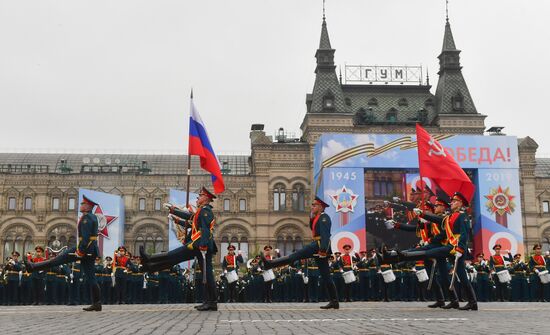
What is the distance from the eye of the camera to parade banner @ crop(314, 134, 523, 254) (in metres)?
45.4

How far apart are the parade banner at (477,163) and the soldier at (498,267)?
19851 millimetres

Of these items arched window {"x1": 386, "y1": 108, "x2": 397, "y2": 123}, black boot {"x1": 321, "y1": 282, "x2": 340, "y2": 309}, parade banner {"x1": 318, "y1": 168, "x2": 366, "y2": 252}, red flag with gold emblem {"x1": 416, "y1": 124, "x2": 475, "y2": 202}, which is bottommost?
black boot {"x1": 321, "y1": 282, "x2": 340, "y2": 309}

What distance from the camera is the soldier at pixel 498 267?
2414 centimetres

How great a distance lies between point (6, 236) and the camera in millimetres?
53375

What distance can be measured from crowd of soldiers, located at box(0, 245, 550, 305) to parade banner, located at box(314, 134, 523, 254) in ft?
65.3

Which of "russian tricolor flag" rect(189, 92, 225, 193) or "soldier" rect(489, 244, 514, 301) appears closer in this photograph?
"russian tricolor flag" rect(189, 92, 225, 193)

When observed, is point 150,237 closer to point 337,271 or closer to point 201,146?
point 337,271

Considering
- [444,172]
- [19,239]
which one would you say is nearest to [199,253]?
[444,172]

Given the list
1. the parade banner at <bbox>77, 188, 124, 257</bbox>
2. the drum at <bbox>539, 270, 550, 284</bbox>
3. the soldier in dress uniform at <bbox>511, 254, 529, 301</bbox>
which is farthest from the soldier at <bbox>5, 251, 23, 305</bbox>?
the parade banner at <bbox>77, 188, 124, 257</bbox>

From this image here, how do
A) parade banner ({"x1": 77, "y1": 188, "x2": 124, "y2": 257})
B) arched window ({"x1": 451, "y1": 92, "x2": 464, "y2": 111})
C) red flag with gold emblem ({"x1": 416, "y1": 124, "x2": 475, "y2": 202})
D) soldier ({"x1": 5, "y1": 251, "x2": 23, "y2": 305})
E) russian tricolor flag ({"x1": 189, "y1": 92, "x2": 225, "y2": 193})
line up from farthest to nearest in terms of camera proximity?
arched window ({"x1": 451, "y1": 92, "x2": 464, "y2": 111}), parade banner ({"x1": 77, "y1": 188, "x2": 124, "y2": 257}), soldier ({"x1": 5, "y1": 251, "x2": 23, "y2": 305}), russian tricolor flag ({"x1": 189, "y1": 92, "x2": 225, "y2": 193}), red flag with gold emblem ({"x1": 416, "y1": 124, "x2": 475, "y2": 202})

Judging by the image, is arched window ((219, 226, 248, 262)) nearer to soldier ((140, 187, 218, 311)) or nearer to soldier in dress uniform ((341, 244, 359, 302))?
soldier in dress uniform ((341, 244, 359, 302))

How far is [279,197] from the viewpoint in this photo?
5444cm

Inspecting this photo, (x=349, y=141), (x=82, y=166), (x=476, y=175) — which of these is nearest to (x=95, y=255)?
(x=349, y=141)

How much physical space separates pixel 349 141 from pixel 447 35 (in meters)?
20.1
